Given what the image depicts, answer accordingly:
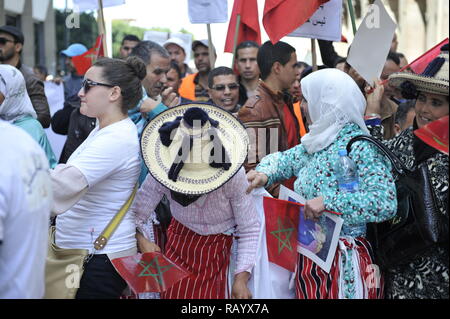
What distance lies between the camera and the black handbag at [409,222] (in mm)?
2928

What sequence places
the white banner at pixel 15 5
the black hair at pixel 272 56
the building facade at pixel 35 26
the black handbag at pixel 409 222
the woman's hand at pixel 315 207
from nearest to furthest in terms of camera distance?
1. the black handbag at pixel 409 222
2. the woman's hand at pixel 315 207
3. the black hair at pixel 272 56
4. the white banner at pixel 15 5
5. the building facade at pixel 35 26

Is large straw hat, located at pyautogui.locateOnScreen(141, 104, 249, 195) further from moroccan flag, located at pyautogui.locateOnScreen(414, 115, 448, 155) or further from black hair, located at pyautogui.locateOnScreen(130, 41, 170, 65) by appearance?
black hair, located at pyautogui.locateOnScreen(130, 41, 170, 65)

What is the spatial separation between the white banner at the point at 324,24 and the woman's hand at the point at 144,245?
238 cm

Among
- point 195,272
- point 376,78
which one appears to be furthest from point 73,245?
point 376,78

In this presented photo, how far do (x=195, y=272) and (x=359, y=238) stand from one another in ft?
2.91

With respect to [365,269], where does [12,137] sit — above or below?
above

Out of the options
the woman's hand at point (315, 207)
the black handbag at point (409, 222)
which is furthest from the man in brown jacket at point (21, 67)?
the black handbag at point (409, 222)

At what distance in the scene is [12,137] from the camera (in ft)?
7.52

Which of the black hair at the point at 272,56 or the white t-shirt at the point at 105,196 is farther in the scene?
the black hair at the point at 272,56

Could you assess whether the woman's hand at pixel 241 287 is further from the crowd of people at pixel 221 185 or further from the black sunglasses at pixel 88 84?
the black sunglasses at pixel 88 84

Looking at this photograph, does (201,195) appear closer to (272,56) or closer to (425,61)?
(425,61)

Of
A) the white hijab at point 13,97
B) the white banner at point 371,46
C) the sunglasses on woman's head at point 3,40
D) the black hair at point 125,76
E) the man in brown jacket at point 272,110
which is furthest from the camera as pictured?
the sunglasses on woman's head at point 3,40

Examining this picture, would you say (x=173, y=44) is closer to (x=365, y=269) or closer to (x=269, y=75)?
(x=269, y=75)

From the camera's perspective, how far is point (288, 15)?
4.79 m
